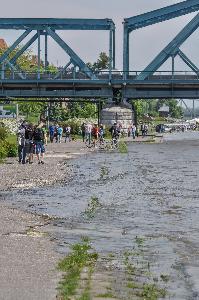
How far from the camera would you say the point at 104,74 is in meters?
97.8

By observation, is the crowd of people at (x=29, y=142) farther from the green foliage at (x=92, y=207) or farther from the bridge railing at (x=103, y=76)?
the bridge railing at (x=103, y=76)

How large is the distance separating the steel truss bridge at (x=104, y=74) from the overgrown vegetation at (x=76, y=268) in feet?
252

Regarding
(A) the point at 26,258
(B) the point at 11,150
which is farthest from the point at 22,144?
(A) the point at 26,258

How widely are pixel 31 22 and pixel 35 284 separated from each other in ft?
301

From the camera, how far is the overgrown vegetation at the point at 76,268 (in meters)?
9.72

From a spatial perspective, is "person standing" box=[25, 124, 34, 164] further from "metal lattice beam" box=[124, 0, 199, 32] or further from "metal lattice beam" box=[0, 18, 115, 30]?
"metal lattice beam" box=[0, 18, 115, 30]

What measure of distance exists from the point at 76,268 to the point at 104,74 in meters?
87.4

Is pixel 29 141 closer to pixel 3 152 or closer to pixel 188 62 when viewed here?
pixel 3 152

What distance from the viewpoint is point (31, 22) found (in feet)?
327

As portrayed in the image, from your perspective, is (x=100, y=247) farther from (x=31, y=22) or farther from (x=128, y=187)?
(x=31, y=22)

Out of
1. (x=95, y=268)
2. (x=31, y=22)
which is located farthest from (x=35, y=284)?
(x=31, y=22)

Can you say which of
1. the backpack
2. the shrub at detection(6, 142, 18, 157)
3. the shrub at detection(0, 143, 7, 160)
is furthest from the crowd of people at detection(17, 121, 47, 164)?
the shrub at detection(6, 142, 18, 157)

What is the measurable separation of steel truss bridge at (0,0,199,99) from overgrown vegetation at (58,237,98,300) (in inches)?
3028

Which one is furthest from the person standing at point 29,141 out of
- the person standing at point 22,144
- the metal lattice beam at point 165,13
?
the metal lattice beam at point 165,13
